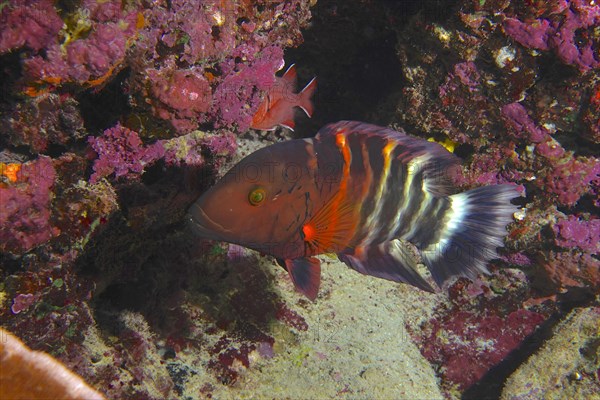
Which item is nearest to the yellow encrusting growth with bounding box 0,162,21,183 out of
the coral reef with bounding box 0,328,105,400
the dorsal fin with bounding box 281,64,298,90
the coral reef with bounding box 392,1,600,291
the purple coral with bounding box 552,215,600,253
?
the coral reef with bounding box 0,328,105,400

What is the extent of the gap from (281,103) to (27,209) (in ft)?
9.90

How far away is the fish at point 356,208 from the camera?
2.47 m

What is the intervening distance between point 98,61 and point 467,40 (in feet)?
10.4

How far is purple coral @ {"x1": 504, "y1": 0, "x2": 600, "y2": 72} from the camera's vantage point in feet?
10.9

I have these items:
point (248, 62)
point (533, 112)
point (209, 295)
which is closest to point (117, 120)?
point (248, 62)

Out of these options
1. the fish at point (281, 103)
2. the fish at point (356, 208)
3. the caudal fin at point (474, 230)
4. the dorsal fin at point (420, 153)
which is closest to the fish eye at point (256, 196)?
the fish at point (356, 208)

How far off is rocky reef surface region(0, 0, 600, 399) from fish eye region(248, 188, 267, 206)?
1.08 m

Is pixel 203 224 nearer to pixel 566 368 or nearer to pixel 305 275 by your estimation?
pixel 305 275

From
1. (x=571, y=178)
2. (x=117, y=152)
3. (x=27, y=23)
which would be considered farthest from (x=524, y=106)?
(x=27, y=23)

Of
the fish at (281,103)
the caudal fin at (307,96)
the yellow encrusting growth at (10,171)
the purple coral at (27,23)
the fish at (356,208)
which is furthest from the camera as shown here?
the caudal fin at (307,96)

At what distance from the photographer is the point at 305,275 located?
2.83 metres

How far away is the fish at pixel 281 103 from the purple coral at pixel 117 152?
1496 millimetres

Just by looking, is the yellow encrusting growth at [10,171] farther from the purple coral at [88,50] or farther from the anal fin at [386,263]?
the anal fin at [386,263]

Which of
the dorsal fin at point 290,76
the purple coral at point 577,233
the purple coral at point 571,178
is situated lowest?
the purple coral at point 577,233
